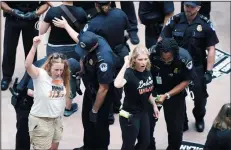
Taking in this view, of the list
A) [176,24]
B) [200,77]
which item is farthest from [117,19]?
[200,77]

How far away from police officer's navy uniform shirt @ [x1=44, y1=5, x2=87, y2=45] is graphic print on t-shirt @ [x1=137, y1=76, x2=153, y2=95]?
1.23 meters

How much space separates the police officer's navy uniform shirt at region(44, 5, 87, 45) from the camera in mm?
6125

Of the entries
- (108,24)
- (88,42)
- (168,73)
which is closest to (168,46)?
(168,73)

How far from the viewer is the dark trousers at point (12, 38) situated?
7086mm

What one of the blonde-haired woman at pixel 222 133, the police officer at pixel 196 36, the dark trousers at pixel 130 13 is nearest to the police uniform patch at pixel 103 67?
the police officer at pixel 196 36

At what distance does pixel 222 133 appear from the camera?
16.3ft

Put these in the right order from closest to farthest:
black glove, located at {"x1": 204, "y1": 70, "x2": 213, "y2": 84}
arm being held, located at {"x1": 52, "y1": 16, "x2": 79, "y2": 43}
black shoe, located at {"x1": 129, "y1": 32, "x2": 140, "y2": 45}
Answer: arm being held, located at {"x1": 52, "y1": 16, "x2": 79, "y2": 43} < black glove, located at {"x1": 204, "y1": 70, "x2": 213, "y2": 84} < black shoe, located at {"x1": 129, "y1": 32, "x2": 140, "y2": 45}

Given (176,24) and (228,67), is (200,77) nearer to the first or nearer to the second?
(176,24)

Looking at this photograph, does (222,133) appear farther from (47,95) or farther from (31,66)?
(31,66)

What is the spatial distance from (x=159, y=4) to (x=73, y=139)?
189cm

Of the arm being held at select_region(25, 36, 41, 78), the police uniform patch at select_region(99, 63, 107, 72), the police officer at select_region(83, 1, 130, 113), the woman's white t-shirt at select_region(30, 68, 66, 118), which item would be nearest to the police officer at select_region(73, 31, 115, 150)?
the police uniform patch at select_region(99, 63, 107, 72)

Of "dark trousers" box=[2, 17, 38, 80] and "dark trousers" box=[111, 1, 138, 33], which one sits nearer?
"dark trousers" box=[2, 17, 38, 80]

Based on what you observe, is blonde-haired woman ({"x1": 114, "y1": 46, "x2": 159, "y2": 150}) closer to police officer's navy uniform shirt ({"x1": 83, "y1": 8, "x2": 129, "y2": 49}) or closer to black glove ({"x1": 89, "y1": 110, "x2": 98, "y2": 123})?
black glove ({"x1": 89, "y1": 110, "x2": 98, "y2": 123})

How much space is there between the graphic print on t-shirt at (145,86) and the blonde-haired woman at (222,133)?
0.75 meters
